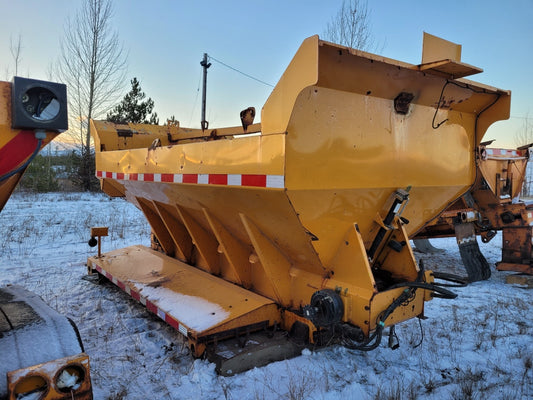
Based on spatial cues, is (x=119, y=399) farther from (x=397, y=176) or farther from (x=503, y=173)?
(x=503, y=173)

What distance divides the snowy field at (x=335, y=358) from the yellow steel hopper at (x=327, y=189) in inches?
10.6

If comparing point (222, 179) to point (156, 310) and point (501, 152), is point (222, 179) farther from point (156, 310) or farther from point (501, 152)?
point (501, 152)

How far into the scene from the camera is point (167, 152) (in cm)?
375

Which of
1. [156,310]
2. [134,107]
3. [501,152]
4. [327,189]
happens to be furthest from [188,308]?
[134,107]

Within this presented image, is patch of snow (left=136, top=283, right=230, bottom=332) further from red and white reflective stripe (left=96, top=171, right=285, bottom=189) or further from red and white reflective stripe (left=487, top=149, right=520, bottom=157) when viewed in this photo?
red and white reflective stripe (left=487, top=149, right=520, bottom=157)

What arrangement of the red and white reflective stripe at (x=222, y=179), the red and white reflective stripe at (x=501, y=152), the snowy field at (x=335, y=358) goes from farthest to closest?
the red and white reflective stripe at (x=501, y=152), the snowy field at (x=335, y=358), the red and white reflective stripe at (x=222, y=179)

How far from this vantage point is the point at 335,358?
327 cm

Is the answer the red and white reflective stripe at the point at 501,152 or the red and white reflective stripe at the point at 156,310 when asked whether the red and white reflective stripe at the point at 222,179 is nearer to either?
the red and white reflective stripe at the point at 156,310

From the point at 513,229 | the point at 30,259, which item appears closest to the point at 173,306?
the point at 30,259

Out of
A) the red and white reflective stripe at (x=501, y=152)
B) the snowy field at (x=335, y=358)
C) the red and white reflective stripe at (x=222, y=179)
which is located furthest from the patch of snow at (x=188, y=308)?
the red and white reflective stripe at (x=501, y=152)

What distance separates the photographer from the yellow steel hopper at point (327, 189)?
2.60 meters

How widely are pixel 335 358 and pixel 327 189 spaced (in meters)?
1.49

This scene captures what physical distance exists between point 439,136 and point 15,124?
3210mm

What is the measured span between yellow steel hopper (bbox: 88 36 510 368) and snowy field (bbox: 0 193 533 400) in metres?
0.27
